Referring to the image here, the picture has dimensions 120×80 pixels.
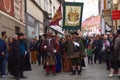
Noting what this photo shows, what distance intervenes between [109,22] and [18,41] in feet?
80.7

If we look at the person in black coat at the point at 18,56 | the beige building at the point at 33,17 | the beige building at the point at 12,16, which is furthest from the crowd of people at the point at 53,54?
the beige building at the point at 33,17

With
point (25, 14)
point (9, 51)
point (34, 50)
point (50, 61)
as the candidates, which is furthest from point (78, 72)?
point (25, 14)

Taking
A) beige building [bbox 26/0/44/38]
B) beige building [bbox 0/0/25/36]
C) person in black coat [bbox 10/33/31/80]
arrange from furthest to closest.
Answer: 1. beige building [bbox 26/0/44/38]
2. beige building [bbox 0/0/25/36]
3. person in black coat [bbox 10/33/31/80]

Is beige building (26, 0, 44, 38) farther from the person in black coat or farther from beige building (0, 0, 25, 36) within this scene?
the person in black coat

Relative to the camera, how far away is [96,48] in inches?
885

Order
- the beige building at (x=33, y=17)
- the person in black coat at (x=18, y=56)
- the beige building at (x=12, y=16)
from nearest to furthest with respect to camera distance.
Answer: the person in black coat at (x=18, y=56) < the beige building at (x=12, y=16) < the beige building at (x=33, y=17)

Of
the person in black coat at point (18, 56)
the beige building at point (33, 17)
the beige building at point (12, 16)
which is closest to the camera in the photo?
the person in black coat at point (18, 56)

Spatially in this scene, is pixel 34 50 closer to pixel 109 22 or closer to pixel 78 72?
pixel 78 72

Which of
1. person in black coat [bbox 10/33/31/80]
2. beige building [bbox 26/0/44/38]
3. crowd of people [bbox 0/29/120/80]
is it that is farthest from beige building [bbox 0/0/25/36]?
person in black coat [bbox 10/33/31/80]

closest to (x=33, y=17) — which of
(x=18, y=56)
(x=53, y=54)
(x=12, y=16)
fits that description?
(x=12, y=16)

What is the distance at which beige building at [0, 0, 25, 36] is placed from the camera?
21.0m

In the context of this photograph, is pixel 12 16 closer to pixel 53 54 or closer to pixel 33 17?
pixel 53 54

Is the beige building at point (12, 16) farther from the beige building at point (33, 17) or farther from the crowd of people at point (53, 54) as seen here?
the crowd of people at point (53, 54)

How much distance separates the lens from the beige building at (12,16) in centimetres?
2100
